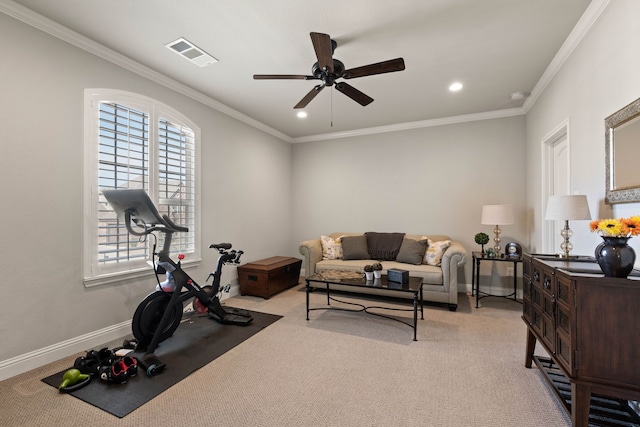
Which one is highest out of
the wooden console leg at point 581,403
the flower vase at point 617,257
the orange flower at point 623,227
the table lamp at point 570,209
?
the table lamp at point 570,209

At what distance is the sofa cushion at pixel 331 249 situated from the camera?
15.1ft

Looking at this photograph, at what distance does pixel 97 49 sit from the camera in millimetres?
2607

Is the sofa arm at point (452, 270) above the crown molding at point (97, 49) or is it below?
below

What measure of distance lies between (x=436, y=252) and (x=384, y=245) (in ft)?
2.68

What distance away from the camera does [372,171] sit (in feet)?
16.7

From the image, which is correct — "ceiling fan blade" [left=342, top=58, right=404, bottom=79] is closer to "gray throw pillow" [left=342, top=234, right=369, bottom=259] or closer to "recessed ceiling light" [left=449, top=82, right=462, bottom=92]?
"recessed ceiling light" [left=449, top=82, right=462, bottom=92]

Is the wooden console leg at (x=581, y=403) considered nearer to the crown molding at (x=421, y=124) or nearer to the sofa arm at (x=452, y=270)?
the sofa arm at (x=452, y=270)

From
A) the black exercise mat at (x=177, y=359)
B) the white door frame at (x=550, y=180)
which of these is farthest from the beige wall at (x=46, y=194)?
the white door frame at (x=550, y=180)

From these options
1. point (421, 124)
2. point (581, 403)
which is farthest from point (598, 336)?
point (421, 124)

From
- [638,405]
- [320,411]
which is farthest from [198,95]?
[638,405]

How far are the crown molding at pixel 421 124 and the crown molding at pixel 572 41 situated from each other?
66 centimetres

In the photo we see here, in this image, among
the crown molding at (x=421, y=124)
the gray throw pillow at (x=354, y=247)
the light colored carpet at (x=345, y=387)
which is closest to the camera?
the light colored carpet at (x=345, y=387)

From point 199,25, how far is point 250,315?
116 inches

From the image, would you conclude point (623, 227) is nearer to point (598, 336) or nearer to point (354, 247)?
point (598, 336)
